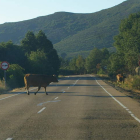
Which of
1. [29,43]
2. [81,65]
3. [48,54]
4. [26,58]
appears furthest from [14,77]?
[81,65]

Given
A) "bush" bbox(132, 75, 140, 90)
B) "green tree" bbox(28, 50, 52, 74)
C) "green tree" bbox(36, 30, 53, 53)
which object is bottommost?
"bush" bbox(132, 75, 140, 90)

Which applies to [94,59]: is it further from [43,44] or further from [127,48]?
[127,48]

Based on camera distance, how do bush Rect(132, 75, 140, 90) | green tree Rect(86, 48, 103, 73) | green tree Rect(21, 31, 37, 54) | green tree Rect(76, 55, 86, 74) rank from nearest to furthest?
bush Rect(132, 75, 140, 90), green tree Rect(21, 31, 37, 54), green tree Rect(86, 48, 103, 73), green tree Rect(76, 55, 86, 74)

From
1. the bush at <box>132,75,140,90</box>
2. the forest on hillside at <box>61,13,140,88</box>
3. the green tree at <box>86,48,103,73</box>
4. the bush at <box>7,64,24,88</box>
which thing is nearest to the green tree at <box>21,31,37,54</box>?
the forest on hillside at <box>61,13,140,88</box>

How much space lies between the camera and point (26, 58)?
57.0m

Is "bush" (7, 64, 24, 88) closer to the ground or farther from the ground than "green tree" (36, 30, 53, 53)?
closer to the ground

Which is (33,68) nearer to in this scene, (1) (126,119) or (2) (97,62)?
(1) (126,119)

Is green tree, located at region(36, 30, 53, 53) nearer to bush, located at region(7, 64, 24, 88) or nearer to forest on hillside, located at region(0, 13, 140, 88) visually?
forest on hillside, located at region(0, 13, 140, 88)

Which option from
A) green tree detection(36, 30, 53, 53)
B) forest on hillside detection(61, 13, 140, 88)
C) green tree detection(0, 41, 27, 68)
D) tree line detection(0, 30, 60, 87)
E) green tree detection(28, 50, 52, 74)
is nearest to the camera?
tree line detection(0, 30, 60, 87)

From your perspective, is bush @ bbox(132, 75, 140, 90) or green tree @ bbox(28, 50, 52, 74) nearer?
bush @ bbox(132, 75, 140, 90)

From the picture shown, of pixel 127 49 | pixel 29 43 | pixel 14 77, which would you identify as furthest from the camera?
pixel 29 43

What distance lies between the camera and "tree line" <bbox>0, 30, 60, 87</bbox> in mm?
40312

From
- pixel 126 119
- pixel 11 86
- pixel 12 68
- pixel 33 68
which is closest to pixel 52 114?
pixel 126 119

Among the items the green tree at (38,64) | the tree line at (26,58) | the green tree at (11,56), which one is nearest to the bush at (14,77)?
the tree line at (26,58)
